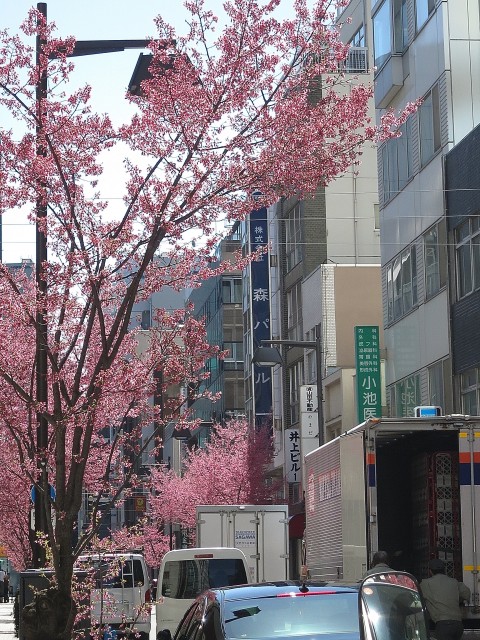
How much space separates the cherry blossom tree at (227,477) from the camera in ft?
196

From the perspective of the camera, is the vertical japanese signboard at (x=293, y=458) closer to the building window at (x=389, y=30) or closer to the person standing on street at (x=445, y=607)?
the building window at (x=389, y=30)

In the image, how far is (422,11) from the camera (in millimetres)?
32656

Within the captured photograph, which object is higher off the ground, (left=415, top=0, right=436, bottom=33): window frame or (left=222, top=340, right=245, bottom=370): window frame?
(left=415, top=0, right=436, bottom=33): window frame

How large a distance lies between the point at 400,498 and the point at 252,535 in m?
10.7

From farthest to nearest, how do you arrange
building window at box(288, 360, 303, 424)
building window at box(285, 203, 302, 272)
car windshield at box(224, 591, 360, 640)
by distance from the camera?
building window at box(285, 203, 302, 272)
building window at box(288, 360, 303, 424)
car windshield at box(224, 591, 360, 640)

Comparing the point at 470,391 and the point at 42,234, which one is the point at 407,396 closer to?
the point at 470,391

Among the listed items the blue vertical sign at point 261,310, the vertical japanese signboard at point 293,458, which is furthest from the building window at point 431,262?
the blue vertical sign at point 261,310

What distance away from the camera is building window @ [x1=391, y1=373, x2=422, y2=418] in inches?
1319

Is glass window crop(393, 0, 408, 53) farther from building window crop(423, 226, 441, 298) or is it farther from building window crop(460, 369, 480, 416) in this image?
building window crop(460, 369, 480, 416)

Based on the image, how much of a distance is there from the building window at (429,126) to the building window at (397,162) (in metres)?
0.62

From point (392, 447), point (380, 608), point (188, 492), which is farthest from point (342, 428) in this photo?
point (380, 608)

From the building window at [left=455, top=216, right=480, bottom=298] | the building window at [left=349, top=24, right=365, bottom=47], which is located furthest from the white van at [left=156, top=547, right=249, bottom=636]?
the building window at [left=349, top=24, right=365, bottom=47]

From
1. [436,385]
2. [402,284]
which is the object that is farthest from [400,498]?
[402,284]

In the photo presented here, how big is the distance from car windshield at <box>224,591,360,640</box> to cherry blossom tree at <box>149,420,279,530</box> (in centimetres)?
4923
